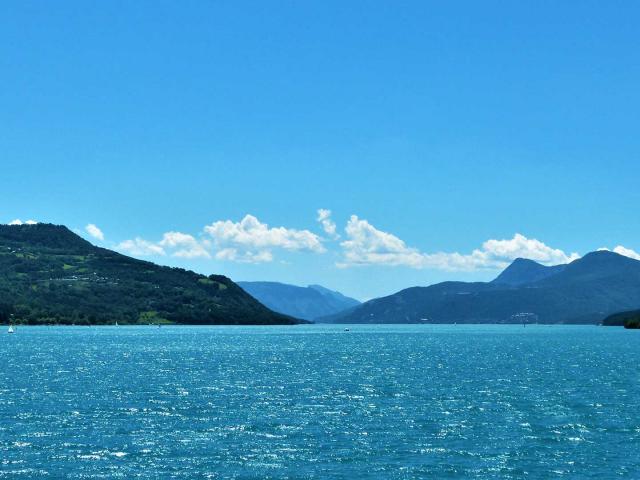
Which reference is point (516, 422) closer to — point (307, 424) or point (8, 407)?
point (307, 424)

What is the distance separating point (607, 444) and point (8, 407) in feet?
245

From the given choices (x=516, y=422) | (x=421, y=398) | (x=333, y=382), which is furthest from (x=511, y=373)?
(x=516, y=422)

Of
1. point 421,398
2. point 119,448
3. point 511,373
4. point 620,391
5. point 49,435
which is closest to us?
point 119,448

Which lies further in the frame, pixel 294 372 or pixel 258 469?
pixel 294 372

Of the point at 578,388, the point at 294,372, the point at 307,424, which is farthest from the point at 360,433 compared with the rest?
the point at 294,372

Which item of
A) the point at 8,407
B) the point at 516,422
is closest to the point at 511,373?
the point at 516,422

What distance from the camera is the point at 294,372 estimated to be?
524 ft

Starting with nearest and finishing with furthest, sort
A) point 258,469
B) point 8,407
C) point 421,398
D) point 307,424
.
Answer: point 258,469 < point 307,424 < point 8,407 < point 421,398

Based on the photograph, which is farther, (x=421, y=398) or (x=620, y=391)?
(x=620, y=391)

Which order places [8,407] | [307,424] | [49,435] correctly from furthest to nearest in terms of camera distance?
1. [8,407]
2. [307,424]
3. [49,435]

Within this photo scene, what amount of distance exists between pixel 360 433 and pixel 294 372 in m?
81.6

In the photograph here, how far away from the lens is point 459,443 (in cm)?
→ 7394

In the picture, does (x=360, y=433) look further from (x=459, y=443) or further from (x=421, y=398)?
(x=421, y=398)

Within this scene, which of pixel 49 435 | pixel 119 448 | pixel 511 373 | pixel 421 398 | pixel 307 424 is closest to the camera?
pixel 119 448
